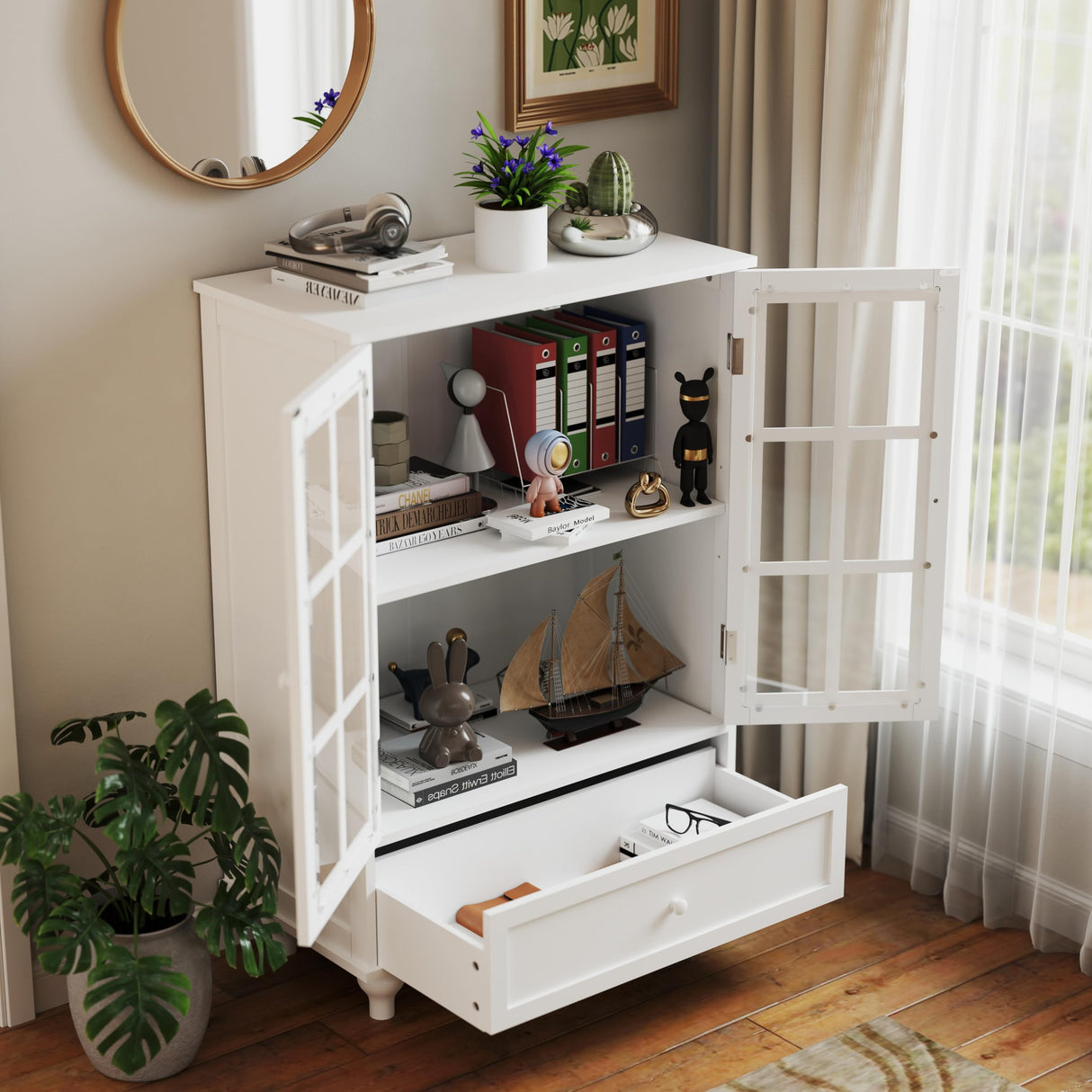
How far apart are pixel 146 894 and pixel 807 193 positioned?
156cm

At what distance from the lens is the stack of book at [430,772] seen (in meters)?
2.44

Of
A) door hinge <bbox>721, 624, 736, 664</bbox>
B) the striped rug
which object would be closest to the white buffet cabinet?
door hinge <bbox>721, 624, 736, 664</bbox>

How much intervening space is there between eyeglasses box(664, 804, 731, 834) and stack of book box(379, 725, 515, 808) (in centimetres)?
29

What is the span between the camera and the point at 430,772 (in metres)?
2.46

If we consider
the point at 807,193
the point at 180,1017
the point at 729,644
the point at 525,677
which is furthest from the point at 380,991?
the point at 807,193

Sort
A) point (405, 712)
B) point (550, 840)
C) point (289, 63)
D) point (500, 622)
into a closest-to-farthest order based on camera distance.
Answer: point (289, 63)
point (550, 840)
point (405, 712)
point (500, 622)

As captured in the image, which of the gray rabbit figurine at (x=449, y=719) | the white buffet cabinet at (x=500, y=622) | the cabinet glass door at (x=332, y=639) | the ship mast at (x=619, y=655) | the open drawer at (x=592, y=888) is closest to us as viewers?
the cabinet glass door at (x=332, y=639)

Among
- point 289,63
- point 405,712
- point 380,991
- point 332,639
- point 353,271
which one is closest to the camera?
point 332,639

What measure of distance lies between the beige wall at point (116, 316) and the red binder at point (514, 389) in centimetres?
22

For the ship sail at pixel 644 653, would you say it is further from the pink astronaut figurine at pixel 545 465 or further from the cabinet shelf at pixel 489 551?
the pink astronaut figurine at pixel 545 465

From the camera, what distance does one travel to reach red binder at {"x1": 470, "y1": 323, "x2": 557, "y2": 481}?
252 centimetres

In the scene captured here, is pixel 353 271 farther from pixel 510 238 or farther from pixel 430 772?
pixel 430 772

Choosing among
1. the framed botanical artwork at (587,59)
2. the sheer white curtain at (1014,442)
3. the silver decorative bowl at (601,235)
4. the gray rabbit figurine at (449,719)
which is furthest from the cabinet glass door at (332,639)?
the sheer white curtain at (1014,442)

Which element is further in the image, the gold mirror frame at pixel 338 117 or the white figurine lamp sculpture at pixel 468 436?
the white figurine lamp sculpture at pixel 468 436
